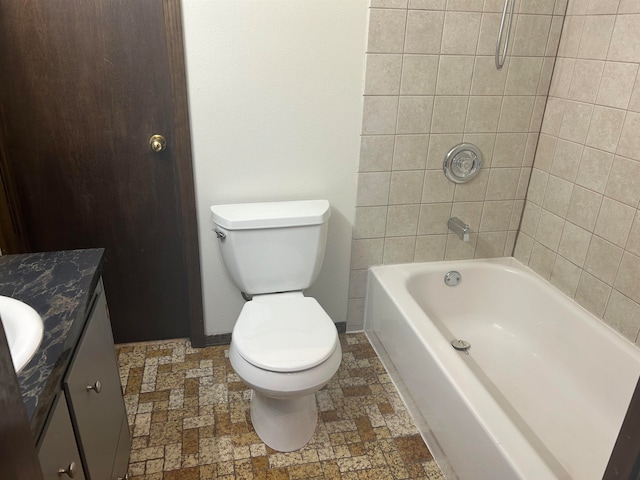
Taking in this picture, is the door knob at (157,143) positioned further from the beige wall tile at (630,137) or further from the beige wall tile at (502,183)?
the beige wall tile at (630,137)

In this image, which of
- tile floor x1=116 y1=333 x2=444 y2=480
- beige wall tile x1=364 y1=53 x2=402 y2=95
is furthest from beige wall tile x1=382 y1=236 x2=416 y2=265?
beige wall tile x1=364 y1=53 x2=402 y2=95

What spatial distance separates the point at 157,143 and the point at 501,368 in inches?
67.0

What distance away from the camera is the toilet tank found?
6.23ft

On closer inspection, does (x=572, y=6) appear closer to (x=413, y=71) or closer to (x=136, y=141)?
(x=413, y=71)

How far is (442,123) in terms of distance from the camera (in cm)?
211

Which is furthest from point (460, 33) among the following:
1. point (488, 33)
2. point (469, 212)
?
point (469, 212)

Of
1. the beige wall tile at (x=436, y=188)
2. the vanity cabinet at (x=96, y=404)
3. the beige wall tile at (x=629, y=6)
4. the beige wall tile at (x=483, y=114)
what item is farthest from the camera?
the beige wall tile at (x=436, y=188)

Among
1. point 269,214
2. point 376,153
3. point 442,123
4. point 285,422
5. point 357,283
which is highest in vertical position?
point 442,123

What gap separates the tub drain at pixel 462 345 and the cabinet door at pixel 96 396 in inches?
54.9

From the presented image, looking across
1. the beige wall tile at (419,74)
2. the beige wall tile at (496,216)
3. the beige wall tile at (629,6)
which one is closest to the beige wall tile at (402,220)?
the beige wall tile at (496,216)

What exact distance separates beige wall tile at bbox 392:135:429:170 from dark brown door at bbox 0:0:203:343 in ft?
2.87

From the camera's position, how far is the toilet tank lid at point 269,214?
1881mm

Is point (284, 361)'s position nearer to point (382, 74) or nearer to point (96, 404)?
point (96, 404)

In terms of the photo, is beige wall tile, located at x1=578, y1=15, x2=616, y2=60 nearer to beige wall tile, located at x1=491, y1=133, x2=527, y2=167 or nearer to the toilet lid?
beige wall tile, located at x1=491, y1=133, x2=527, y2=167
